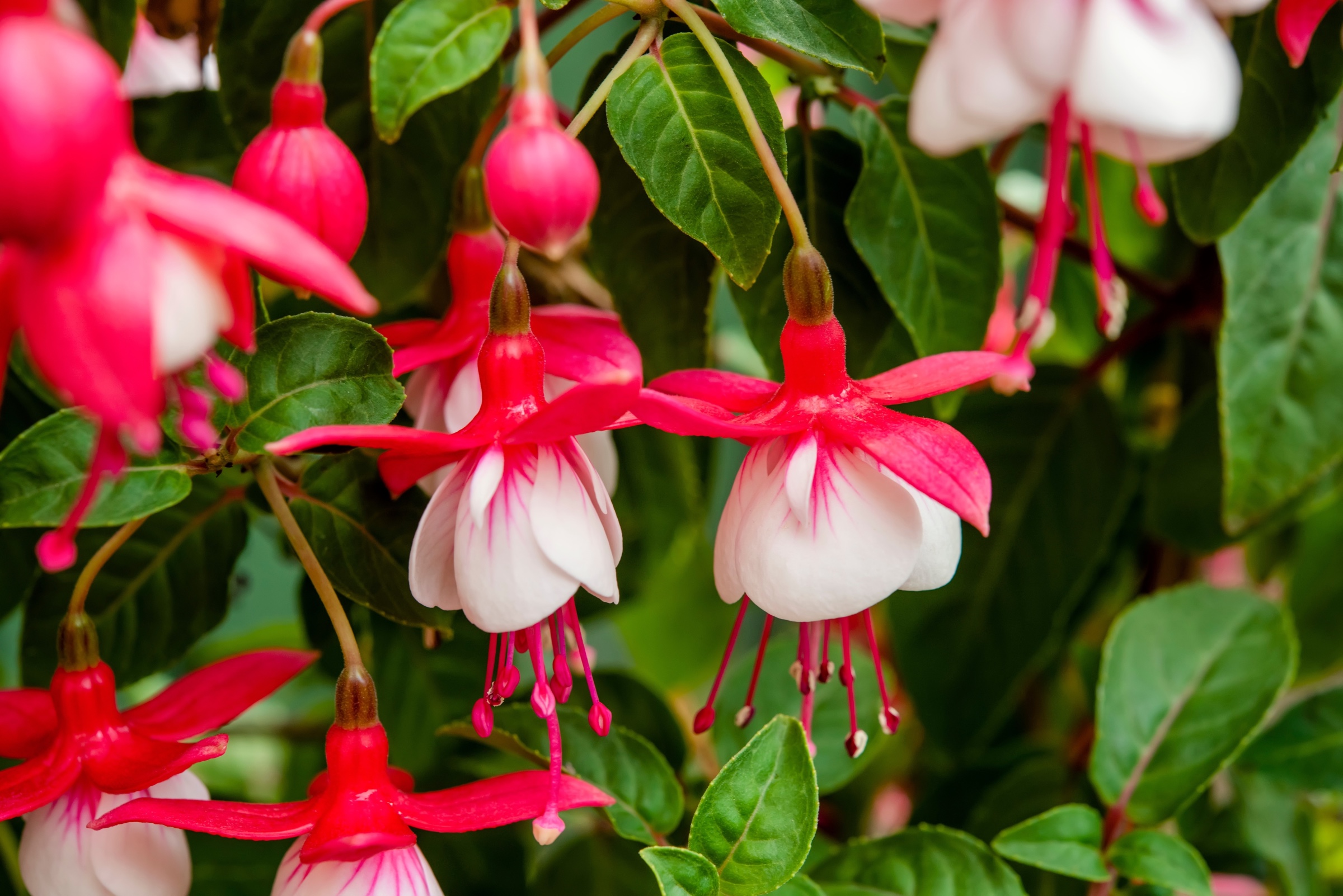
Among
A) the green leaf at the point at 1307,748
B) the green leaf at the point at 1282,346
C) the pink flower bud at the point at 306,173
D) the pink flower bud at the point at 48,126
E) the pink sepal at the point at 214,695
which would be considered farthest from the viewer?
the green leaf at the point at 1307,748

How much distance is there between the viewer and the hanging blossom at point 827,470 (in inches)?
13.6

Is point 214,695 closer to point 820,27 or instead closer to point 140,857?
point 140,857

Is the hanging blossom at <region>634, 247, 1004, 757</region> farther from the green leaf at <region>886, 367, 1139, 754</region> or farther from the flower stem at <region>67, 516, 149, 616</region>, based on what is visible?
the green leaf at <region>886, 367, 1139, 754</region>

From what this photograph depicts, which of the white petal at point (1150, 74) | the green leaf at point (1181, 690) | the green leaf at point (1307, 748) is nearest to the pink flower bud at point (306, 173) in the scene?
the white petal at point (1150, 74)

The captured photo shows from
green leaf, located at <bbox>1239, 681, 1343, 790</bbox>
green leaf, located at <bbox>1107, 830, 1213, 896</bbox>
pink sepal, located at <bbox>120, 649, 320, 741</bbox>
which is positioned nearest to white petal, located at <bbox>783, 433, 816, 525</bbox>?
pink sepal, located at <bbox>120, 649, 320, 741</bbox>

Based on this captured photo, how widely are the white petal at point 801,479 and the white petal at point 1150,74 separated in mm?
135

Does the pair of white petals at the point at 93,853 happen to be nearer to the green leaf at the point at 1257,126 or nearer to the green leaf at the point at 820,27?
the green leaf at the point at 820,27

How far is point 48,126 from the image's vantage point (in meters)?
0.20

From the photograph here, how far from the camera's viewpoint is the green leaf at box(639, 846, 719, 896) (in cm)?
40

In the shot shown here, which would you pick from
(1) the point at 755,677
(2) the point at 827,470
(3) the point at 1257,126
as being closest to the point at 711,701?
(1) the point at 755,677

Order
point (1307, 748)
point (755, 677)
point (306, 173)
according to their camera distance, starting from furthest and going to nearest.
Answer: point (1307, 748) → point (755, 677) → point (306, 173)

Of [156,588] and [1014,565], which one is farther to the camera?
[1014,565]

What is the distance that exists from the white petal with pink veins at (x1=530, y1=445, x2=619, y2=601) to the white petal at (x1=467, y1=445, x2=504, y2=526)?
1 cm

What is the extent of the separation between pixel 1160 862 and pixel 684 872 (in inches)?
10.6
